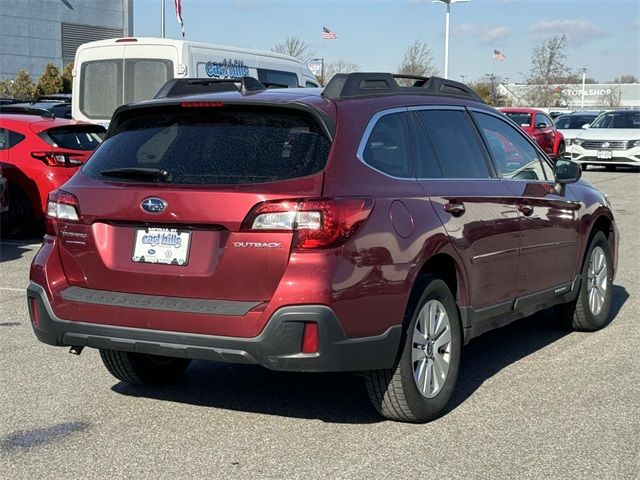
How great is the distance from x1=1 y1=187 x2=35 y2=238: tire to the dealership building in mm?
42418

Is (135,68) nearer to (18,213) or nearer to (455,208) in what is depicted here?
(18,213)

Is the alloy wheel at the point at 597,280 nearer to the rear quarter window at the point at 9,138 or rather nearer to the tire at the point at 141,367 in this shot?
the tire at the point at 141,367

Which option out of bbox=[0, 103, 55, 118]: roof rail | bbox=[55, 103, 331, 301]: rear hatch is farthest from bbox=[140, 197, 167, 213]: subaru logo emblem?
bbox=[0, 103, 55, 118]: roof rail

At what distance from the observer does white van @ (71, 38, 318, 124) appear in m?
14.0

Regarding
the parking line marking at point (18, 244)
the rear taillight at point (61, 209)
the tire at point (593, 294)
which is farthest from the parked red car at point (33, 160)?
the rear taillight at point (61, 209)

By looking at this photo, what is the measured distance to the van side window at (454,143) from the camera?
5.48 meters

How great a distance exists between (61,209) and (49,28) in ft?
174

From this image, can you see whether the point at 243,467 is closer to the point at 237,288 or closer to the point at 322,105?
the point at 237,288

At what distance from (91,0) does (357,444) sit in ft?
184

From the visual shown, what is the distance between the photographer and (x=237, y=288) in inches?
175

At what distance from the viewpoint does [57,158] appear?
1213 centimetres

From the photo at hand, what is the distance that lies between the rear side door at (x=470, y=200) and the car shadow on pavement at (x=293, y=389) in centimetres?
60

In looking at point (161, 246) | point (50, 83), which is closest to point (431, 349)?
point (161, 246)

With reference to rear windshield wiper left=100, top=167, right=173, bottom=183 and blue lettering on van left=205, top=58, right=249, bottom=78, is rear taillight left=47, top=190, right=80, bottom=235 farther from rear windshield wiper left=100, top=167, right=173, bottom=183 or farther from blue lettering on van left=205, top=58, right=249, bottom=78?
blue lettering on van left=205, top=58, right=249, bottom=78
